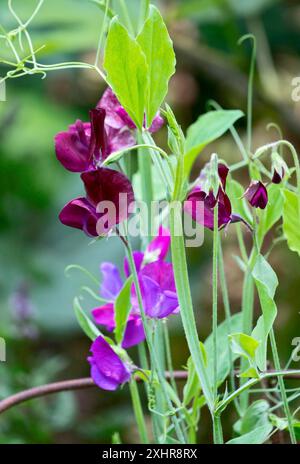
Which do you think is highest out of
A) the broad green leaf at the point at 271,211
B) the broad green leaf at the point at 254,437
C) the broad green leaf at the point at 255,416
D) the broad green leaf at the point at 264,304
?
the broad green leaf at the point at 271,211

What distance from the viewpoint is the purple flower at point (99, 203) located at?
0.39 meters

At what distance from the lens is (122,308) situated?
429 mm

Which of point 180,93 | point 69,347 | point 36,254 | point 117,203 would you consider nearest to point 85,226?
point 117,203

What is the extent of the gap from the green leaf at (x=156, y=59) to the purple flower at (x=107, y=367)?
5.1 inches

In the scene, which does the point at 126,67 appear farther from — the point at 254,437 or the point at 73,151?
the point at 254,437

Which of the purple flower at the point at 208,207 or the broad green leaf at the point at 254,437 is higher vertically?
the purple flower at the point at 208,207

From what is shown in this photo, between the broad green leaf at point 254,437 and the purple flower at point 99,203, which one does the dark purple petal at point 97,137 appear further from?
the broad green leaf at point 254,437

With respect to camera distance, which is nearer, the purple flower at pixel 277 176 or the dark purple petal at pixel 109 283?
the purple flower at pixel 277 176

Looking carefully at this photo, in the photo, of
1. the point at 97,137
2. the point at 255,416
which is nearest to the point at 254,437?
the point at 255,416

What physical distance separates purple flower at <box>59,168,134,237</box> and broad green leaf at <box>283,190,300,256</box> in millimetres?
78

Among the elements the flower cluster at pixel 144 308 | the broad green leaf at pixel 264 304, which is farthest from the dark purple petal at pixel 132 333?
the broad green leaf at pixel 264 304

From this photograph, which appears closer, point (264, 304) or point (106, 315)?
point (264, 304)

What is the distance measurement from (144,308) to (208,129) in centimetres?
12
